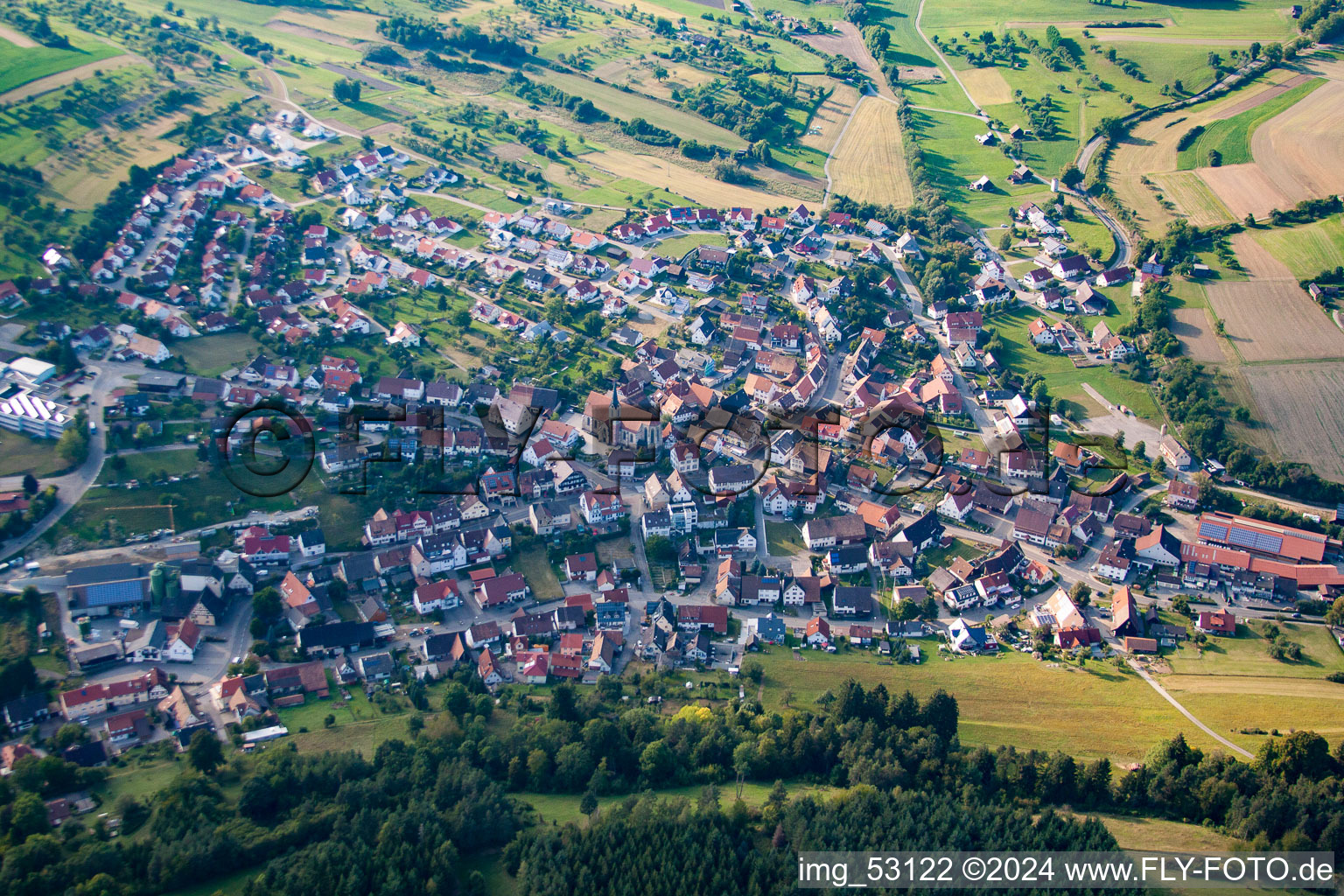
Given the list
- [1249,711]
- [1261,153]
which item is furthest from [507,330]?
[1261,153]

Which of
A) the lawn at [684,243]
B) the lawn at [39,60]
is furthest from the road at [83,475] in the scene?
the lawn at [39,60]

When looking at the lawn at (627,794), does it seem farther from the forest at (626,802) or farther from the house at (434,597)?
the house at (434,597)

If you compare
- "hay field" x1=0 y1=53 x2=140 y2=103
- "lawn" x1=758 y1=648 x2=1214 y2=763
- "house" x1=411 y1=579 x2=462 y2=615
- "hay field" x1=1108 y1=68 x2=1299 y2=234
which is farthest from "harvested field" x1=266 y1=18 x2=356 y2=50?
"lawn" x1=758 y1=648 x2=1214 y2=763

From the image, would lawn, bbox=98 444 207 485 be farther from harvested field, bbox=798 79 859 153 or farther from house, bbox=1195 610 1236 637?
harvested field, bbox=798 79 859 153

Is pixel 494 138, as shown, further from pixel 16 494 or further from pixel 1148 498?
pixel 1148 498

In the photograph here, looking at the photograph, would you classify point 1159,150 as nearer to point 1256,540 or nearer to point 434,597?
point 1256,540

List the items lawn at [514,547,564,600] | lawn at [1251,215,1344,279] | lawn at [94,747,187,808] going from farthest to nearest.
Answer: lawn at [1251,215,1344,279] → lawn at [514,547,564,600] → lawn at [94,747,187,808]
